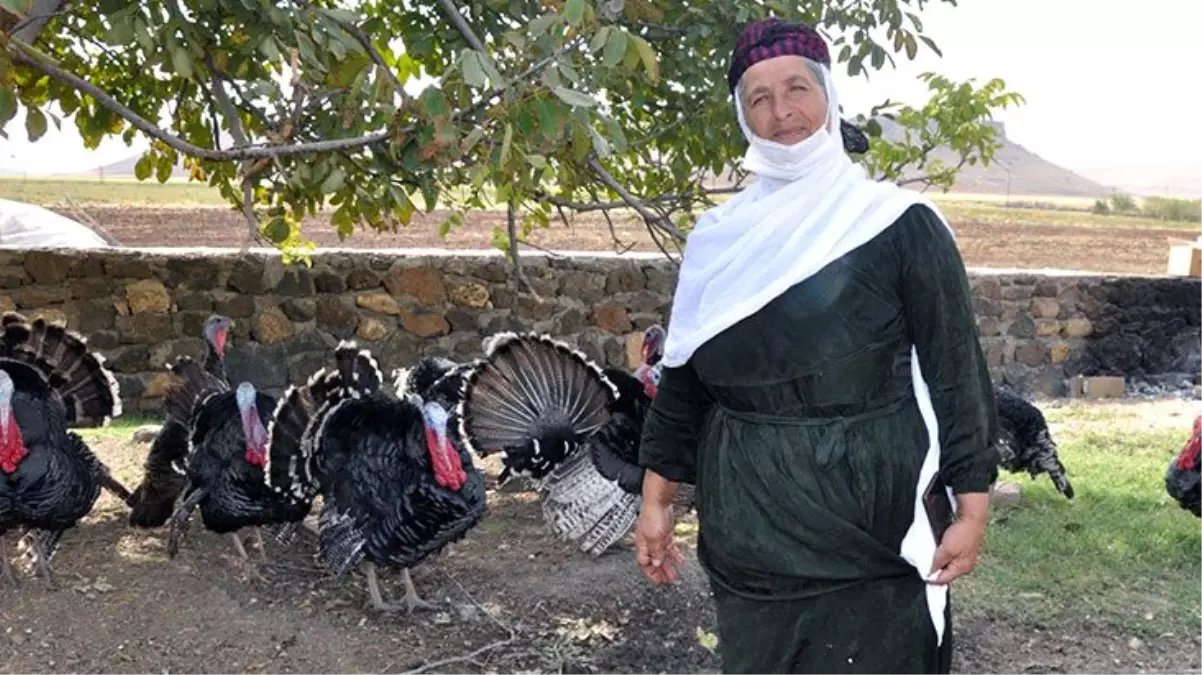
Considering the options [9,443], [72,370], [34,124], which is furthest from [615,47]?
[72,370]

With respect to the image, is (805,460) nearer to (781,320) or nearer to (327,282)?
(781,320)

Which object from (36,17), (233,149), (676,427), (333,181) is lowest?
(676,427)

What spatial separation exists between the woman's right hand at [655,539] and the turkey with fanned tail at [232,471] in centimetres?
243

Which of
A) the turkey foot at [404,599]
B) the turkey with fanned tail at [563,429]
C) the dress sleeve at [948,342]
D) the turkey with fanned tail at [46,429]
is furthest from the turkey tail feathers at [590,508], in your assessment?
the dress sleeve at [948,342]

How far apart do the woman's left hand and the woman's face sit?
772mm

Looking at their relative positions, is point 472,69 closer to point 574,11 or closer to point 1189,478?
point 574,11

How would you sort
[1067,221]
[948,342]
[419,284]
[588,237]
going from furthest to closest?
[1067,221] → [588,237] → [419,284] → [948,342]

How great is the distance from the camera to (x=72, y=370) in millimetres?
4910

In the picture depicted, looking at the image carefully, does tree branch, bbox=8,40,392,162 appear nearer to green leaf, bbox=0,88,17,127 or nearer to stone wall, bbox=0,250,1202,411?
green leaf, bbox=0,88,17,127

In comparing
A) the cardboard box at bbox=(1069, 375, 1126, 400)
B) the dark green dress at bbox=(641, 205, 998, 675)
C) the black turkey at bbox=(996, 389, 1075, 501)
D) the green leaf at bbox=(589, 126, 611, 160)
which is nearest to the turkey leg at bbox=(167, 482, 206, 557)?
the green leaf at bbox=(589, 126, 611, 160)

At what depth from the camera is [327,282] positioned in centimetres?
785

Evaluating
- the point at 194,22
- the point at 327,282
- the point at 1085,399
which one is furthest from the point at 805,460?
the point at 1085,399

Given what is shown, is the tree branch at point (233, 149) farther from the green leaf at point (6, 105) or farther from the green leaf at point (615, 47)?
the green leaf at point (615, 47)

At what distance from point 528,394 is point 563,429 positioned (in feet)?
0.73
